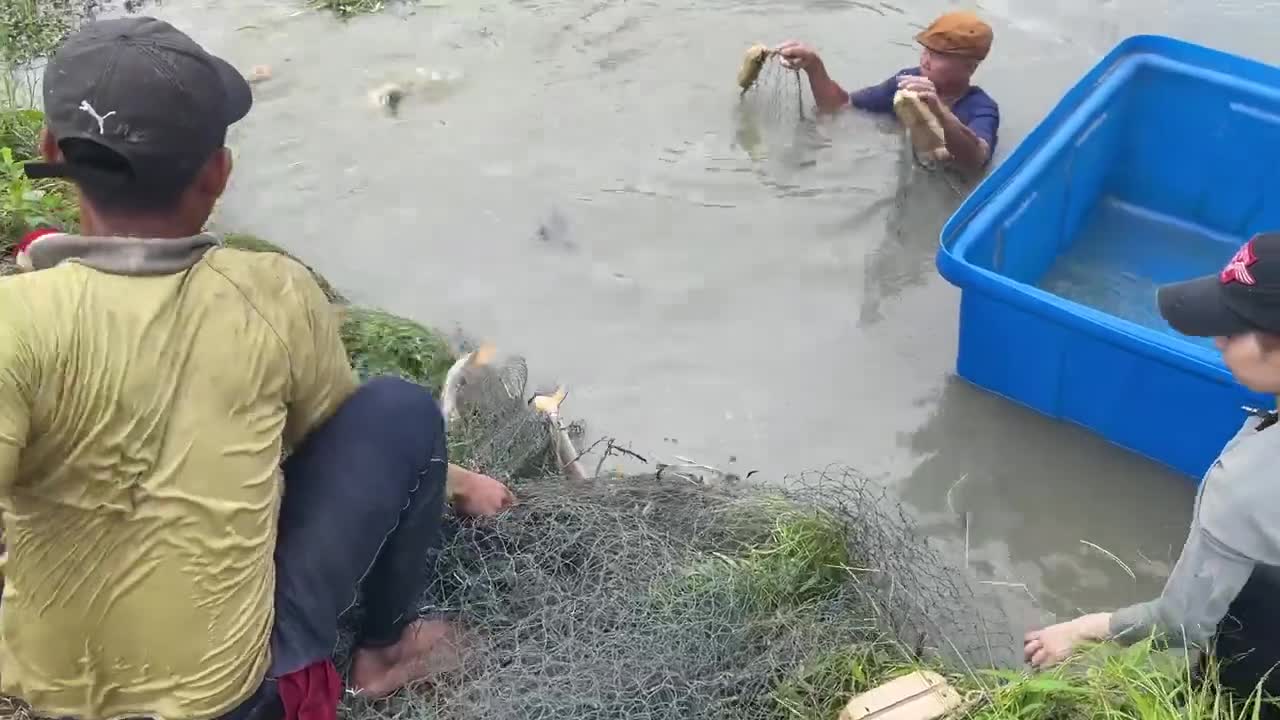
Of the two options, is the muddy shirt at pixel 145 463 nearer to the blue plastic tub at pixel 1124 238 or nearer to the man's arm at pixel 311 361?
the man's arm at pixel 311 361

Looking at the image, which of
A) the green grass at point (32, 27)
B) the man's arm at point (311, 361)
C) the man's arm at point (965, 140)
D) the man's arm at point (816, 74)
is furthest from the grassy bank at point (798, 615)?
the green grass at point (32, 27)

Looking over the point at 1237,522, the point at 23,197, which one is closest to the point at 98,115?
the point at 1237,522

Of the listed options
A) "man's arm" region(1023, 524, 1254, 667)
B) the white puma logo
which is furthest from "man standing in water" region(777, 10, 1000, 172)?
the white puma logo

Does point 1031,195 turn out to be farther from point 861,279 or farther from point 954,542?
point 954,542

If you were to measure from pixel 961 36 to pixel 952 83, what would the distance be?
0.76 feet

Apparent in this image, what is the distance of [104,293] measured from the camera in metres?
1.54

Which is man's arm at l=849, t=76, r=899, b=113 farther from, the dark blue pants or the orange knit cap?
the dark blue pants

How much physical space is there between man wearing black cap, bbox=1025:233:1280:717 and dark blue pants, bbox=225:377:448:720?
4.39 ft

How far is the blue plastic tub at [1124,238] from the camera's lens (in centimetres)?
300

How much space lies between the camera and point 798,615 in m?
2.48

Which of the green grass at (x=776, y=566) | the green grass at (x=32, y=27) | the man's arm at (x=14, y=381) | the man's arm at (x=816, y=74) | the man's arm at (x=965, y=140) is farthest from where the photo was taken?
the green grass at (x=32, y=27)

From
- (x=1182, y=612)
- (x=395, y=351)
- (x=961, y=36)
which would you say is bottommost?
(x=395, y=351)

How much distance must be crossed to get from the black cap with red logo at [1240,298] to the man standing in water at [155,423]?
1564 mm

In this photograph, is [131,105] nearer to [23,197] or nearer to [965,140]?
[23,197]
